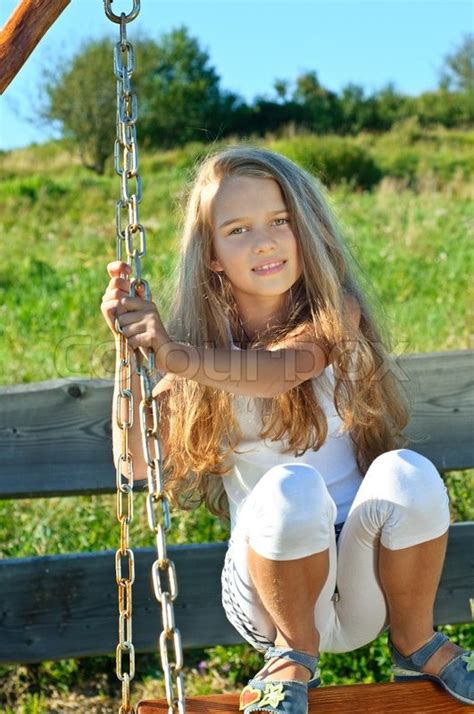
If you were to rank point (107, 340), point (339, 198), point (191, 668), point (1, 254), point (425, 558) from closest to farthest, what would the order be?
point (425, 558)
point (191, 668)
point (107, 340)
point (1, 254)
point (339, 198)

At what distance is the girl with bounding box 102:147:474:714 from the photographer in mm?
1941

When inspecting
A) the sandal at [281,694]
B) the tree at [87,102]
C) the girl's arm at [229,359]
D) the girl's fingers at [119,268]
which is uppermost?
→ the tree at [87,102]

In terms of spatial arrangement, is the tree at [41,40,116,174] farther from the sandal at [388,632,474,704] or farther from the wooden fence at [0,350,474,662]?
the sandal at [388,632,474,704]

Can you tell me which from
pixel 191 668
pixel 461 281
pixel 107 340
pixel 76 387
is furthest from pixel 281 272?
pixel 461 281

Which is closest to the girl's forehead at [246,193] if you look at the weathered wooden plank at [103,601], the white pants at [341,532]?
the white pants at [341,532]

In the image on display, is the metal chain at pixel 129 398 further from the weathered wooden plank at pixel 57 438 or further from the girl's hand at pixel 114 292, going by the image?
the weathered wooden plank at pixel 57 438

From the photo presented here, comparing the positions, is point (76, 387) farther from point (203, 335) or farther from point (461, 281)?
point (461, 281)

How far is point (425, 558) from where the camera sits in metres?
2.02

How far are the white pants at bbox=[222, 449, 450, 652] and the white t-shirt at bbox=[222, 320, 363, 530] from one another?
0.57 ft

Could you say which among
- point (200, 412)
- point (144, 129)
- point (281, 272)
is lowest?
point (200, 412)

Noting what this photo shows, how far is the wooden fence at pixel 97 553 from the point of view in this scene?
9.35ft

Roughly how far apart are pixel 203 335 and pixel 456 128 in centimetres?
2193

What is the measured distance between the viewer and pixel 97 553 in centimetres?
298

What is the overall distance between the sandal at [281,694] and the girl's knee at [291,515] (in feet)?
0.66
